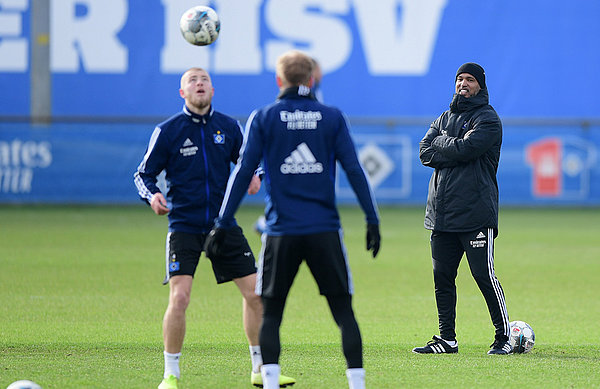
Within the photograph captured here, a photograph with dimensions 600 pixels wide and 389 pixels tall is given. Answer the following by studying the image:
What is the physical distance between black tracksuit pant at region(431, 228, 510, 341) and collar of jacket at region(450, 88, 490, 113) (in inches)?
40.5

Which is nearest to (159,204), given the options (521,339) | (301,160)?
(301,160)

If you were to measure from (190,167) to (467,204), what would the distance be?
7.95ft

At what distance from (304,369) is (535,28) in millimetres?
21254

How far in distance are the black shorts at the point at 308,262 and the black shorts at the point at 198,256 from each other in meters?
0.85

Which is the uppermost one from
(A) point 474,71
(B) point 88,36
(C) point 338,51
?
(B) point 88,36

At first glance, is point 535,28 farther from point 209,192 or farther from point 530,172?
point 209,192

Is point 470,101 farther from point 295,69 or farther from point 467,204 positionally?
point 295,69

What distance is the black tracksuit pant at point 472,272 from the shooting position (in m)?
7.81

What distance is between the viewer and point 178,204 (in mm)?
6672

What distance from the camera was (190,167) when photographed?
6680 mm

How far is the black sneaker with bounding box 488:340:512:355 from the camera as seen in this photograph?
7.74m

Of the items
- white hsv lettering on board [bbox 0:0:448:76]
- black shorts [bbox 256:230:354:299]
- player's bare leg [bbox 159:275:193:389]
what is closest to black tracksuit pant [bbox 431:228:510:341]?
black shorts [bbox 256:230:354:299]

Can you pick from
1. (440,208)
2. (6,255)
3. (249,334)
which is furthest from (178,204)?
(6,255)

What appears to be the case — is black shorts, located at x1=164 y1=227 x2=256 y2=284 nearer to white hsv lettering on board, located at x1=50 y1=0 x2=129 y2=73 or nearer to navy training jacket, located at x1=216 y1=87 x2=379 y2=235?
navy training jacket, located at x1=216 y1=87 x2=379 y2=235
